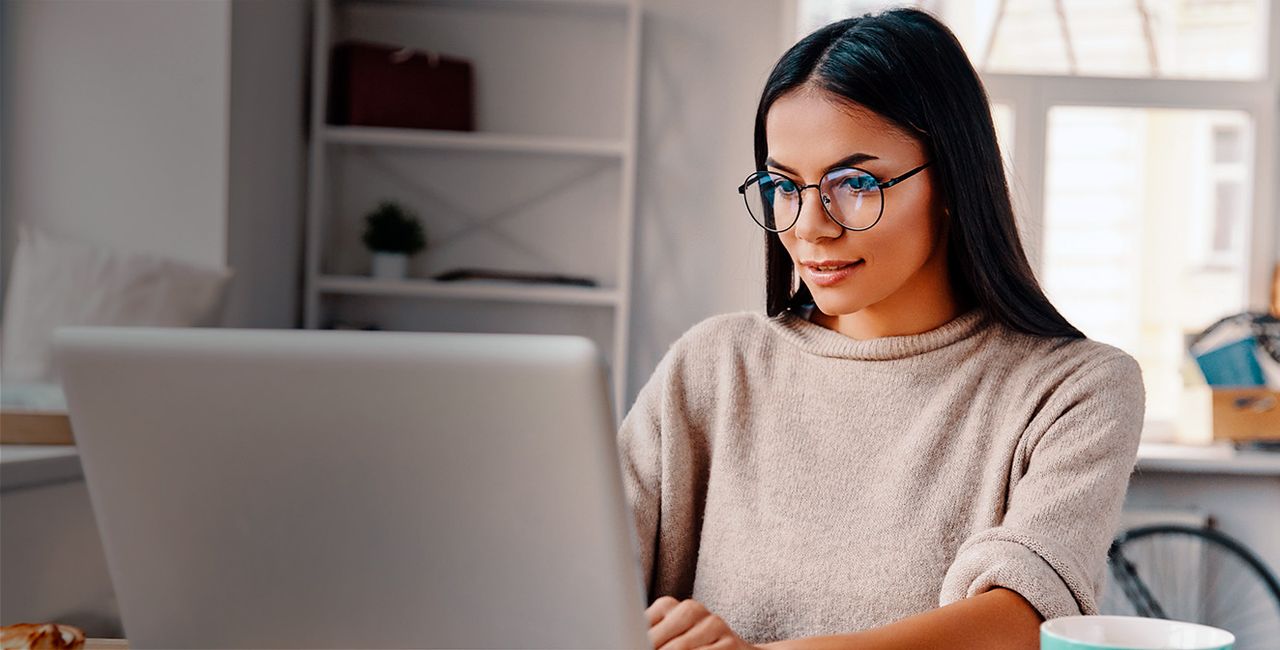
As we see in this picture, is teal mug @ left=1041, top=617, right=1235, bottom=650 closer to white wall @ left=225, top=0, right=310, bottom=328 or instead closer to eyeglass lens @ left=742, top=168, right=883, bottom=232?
eyeglass lens @ left=742, top=168, right=883, bottom=232

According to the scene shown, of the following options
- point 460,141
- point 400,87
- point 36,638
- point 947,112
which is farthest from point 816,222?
point 400,87

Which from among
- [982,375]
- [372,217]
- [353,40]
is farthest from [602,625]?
[353,40]

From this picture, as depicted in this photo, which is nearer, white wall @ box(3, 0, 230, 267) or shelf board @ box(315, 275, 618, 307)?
white wall @ box(3, 0, 230, 267)

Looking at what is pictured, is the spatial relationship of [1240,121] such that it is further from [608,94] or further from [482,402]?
[482,402]

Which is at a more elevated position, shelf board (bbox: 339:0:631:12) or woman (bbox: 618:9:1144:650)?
shelf board (bbox: 339:0:631:12)

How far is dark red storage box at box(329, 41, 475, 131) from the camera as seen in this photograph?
3375 mm

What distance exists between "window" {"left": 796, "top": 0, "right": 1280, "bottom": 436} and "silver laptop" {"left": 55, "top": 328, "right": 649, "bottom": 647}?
3.14 meters

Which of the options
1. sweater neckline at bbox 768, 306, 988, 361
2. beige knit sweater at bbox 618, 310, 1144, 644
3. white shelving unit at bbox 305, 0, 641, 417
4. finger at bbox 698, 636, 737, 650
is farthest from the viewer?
white shelving unit at bbox 305, 0, 641, 417

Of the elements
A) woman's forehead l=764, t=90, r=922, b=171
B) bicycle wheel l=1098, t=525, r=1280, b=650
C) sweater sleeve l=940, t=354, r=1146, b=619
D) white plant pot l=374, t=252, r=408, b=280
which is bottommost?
bicycle wheel l=1098, t=525, r=1280, b=650

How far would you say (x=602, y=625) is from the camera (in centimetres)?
67

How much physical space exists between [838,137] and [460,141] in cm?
237

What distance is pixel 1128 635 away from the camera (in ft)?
2.21

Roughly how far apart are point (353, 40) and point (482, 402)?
3.12 m

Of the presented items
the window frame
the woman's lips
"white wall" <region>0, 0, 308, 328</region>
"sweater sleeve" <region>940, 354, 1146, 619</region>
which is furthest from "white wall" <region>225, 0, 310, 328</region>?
"sweater sleeve" <region>940, 354, 1146, 619</region>
